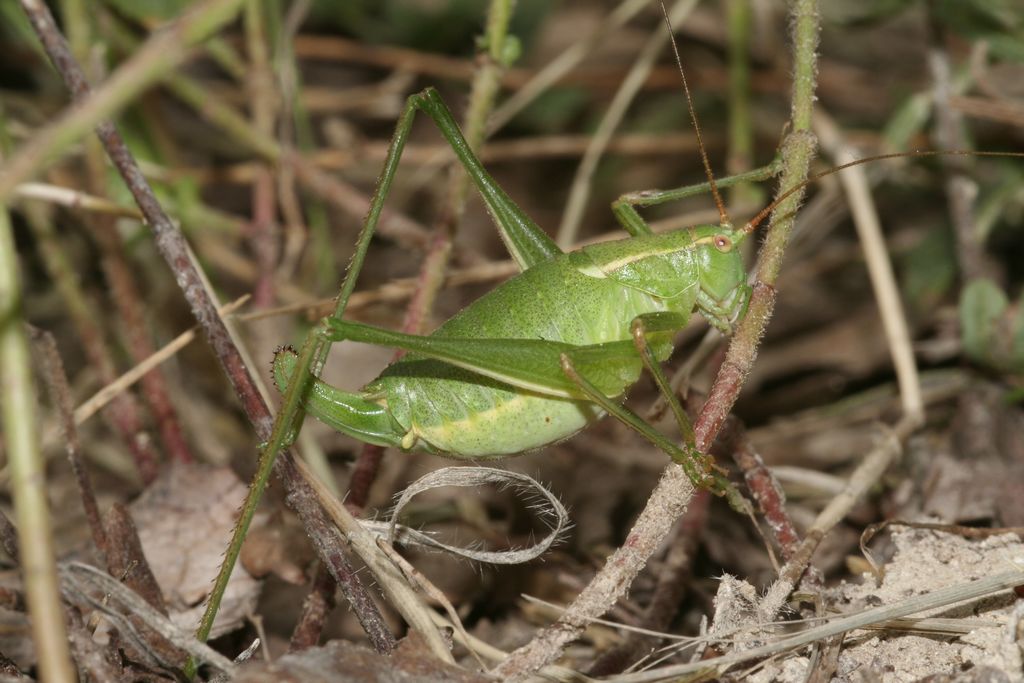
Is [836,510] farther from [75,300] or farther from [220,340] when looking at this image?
[75,300]

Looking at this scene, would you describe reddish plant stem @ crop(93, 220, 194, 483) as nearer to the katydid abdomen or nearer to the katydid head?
the katydid abdomen

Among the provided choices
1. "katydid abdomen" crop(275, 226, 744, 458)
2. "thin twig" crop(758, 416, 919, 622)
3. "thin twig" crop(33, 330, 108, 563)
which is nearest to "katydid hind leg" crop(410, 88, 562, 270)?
"katydid abdomen" crop(275, 226, 744, 458)

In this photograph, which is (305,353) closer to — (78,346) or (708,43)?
(78,346)

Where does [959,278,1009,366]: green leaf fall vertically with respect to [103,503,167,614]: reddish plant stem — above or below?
above

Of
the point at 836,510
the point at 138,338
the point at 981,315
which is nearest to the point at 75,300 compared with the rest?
the point at 138,338

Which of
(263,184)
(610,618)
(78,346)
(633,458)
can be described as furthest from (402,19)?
(610,618)

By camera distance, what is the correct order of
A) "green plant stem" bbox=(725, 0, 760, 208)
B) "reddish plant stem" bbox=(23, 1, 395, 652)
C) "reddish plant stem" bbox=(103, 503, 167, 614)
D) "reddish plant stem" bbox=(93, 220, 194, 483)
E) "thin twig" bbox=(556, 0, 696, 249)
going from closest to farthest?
"reddish plant stem" bbox=(23, 1, 395, 652) → "reddish plant stem" bbox=(103, 503, 167, 614) → "reddish plant stem" bbox=(93, 220, 194, 483) → "thin twig" bbox=(556, 0, 696, 249) → "green plant stem" bbox=(725, 0, 760, 208)
